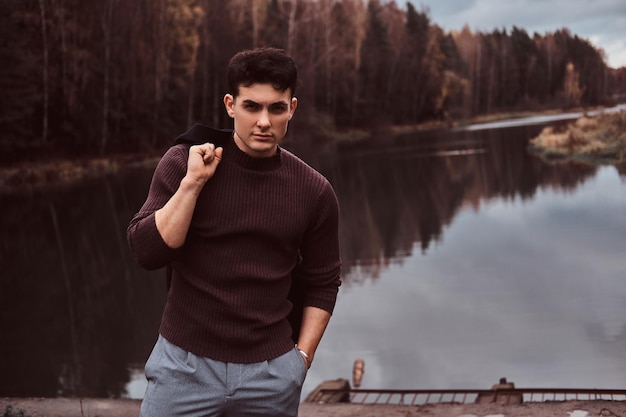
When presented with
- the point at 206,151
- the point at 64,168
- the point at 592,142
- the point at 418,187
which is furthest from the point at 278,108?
the point at 592,142

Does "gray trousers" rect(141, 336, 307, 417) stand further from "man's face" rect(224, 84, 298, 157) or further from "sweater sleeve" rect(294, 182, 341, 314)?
"man's face" rect(224, 84, 298, 157)

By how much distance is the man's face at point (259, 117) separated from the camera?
7.55 ft

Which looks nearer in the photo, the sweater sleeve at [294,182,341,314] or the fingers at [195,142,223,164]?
the fingers at [195,142,223,164]

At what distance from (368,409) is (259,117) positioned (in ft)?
10.8

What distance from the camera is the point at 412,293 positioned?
10.5m

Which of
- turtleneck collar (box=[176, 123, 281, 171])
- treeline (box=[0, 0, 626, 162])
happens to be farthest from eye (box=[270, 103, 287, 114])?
treeline (box=[0, 0, 626, 162])

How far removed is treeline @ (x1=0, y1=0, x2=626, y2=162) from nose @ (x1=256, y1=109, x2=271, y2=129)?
26.6 meters

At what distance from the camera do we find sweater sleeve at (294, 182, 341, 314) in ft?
8.12

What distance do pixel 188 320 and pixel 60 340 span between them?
7.26 m

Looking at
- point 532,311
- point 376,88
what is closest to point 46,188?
point 532,311

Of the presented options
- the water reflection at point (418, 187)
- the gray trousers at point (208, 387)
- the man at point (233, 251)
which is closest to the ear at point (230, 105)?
the man at point (233, 251)

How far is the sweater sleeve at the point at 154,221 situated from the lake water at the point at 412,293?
16.5 ft

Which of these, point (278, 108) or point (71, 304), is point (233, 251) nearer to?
point (278, 108)

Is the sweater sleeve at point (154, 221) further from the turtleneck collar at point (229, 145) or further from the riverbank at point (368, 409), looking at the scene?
the riverbank at point (368, 409)
